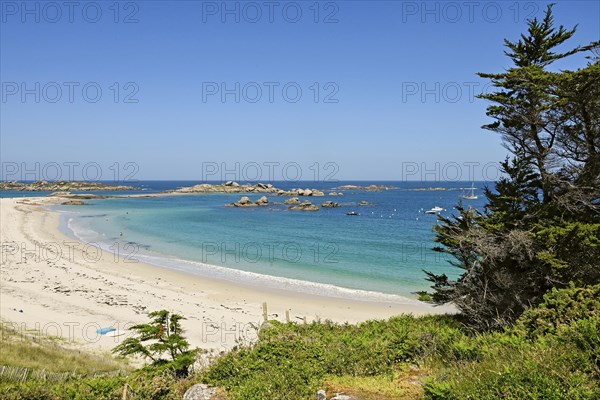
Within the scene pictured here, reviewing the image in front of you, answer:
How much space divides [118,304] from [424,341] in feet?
60.3

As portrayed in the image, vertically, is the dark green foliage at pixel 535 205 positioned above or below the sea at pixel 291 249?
above

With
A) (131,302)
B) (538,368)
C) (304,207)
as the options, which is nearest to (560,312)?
(538,368)

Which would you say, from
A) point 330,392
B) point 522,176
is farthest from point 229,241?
point 330,392

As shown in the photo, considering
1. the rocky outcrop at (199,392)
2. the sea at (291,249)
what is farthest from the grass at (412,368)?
the sea at (291,249)

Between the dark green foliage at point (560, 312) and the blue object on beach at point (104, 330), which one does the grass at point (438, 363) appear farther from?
the blue object on beach at point (104, 330)

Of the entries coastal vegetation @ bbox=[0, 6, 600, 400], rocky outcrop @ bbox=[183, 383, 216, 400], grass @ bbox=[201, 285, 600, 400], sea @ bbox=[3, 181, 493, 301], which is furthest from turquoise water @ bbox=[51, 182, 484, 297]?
rocky outcrop @ bbox=[183, 383, 216, 400]

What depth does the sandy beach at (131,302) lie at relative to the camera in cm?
1759

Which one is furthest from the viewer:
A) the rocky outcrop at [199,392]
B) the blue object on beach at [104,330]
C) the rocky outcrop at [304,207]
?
the rocky outcrop at [304,207]

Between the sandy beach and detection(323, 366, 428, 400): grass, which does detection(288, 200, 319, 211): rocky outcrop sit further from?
detection(323, 366, 428, 400): grass

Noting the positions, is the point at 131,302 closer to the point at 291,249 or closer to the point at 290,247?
the point at 291,249

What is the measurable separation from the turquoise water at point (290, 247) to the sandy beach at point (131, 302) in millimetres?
2645

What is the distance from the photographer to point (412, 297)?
23688 millimetres

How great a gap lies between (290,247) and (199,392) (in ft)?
106

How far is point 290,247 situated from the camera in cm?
3994
